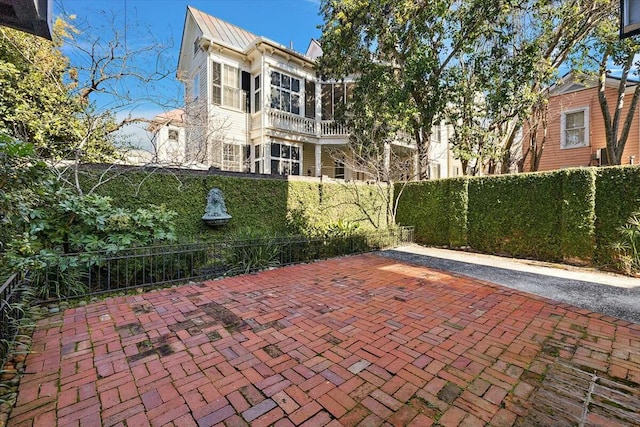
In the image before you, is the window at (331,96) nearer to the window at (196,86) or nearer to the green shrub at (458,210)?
the window at (196,86)

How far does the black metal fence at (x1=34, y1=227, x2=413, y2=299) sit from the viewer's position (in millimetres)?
4066

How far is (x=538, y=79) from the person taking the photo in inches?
363

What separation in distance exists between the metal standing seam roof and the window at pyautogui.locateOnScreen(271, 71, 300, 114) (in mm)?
1962

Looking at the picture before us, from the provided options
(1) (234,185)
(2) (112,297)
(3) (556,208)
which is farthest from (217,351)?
(3) (556,208)

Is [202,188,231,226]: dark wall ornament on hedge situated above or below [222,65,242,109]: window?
below

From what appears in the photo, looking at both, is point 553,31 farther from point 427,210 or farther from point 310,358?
point 310,358

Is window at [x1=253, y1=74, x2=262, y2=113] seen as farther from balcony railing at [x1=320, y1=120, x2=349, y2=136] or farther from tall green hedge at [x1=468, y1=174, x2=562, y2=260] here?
tall green hedge at [x1=468, y1=174, x2=562, y2=260]

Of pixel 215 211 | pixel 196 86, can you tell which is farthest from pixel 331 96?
pixel 215 211

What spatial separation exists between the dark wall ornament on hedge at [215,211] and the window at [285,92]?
6.85 meters

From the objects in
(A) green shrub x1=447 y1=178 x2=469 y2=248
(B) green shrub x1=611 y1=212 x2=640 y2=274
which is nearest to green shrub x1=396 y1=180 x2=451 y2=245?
(A) green shrub x1=447 y1=178 x2=469 y2=248

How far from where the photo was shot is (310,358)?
2543 millimetres

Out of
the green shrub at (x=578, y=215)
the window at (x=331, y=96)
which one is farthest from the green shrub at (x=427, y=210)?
the window at (x=331, y=96)

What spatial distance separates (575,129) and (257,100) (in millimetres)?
13730

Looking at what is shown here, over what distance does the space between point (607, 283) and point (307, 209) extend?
660cm
